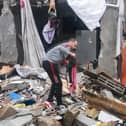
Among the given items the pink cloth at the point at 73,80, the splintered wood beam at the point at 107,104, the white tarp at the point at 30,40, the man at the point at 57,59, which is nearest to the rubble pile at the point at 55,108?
the splintered wood beam at the point at 107,104

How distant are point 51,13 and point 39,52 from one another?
3.93ft

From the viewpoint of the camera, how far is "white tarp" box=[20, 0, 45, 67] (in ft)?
48.8

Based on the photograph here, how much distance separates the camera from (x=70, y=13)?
47.9ft

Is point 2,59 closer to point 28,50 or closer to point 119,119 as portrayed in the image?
point 28,50

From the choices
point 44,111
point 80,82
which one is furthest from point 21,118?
point 80,82

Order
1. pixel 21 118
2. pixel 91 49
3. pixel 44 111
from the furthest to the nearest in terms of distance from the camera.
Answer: pixel 91 49 < pixel 44 111 < pixel 21 118

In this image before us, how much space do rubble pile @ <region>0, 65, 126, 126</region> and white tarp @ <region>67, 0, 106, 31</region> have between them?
5.32ft

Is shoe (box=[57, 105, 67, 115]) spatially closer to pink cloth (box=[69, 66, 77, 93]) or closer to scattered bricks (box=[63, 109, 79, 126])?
scattered bricks (box=[63, 109, 79, 126])

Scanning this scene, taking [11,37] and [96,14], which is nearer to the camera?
[96,14]

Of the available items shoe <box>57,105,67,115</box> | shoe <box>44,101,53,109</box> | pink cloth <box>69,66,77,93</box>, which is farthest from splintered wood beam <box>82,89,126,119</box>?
pink cloth <box>69,66,77,93</box>

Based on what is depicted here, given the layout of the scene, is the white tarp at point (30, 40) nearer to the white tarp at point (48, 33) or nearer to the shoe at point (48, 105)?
the white tarp at point (48, 33)

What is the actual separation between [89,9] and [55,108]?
3689mm

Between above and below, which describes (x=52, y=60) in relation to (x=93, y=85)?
above

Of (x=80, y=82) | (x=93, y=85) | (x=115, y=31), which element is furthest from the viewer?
(x=115, y=31)
